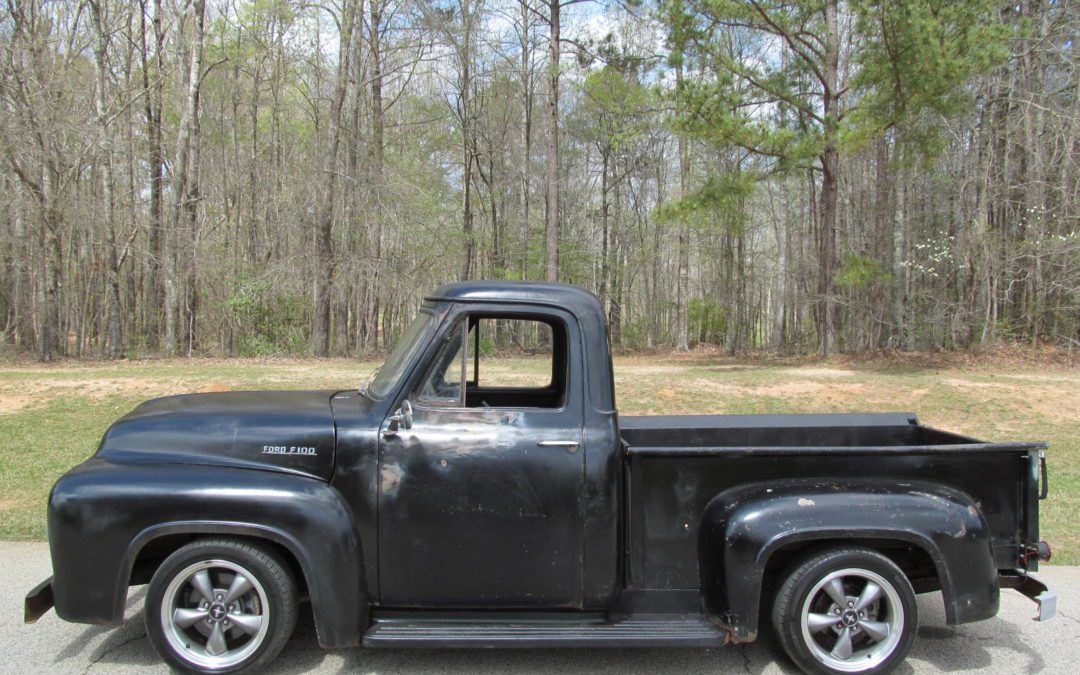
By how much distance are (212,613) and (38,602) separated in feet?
2.89

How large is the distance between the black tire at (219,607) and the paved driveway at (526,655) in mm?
247

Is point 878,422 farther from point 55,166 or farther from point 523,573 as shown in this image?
point 55,166

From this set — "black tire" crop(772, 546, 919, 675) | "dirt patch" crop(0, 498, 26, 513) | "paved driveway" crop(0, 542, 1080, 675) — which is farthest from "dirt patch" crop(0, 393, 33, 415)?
"black tire" crop(772, 546, 919, 675)

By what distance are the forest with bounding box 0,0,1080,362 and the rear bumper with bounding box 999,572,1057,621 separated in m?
13.9

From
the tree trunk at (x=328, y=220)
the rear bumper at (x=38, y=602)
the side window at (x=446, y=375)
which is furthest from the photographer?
the tree trunk at (x=328, y=220)

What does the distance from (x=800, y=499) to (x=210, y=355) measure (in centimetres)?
2007

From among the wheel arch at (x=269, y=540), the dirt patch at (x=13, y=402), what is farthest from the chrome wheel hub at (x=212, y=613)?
the dirt patch at (x=13, y=402)

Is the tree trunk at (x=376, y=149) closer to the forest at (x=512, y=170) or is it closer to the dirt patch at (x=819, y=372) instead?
the forest at (x=512, y=170)

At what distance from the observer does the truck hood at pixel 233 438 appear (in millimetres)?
3635

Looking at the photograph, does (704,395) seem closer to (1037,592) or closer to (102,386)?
(1037,592)

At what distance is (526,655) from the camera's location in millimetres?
3928

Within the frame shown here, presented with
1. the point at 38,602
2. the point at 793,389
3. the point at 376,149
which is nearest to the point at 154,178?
the point at 376,149

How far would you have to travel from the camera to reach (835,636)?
12.1 feet

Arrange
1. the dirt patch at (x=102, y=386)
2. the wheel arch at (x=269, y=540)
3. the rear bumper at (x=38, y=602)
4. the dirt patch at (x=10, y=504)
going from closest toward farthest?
1. the wheel arch at (x=269, y=540)
2. the rear bumper at (x=38, y=602)
3. the dirt patch at (x=10, y=504)
4. the dirt patch at (x=102, y=386)
